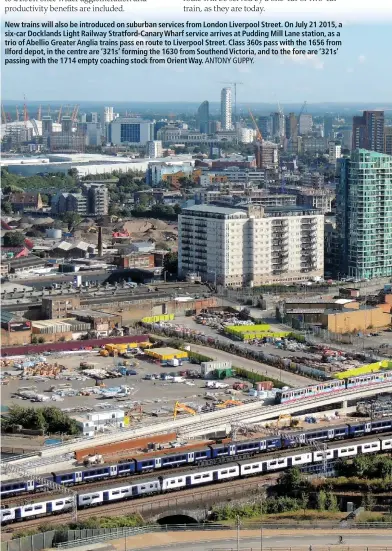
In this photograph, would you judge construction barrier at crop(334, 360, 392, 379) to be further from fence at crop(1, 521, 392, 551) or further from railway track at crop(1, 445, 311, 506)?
fence at crop(1, 521, 392, 551)

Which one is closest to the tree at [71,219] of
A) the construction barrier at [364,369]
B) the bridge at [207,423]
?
the construction barrier at [364,369]

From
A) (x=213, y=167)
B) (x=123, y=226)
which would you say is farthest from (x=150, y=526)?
(x=213, y=167)

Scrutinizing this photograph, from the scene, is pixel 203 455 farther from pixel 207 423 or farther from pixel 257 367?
pixel 257 367

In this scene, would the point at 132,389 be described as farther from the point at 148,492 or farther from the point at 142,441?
the point at 148,492

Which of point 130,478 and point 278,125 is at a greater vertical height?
point 278,125

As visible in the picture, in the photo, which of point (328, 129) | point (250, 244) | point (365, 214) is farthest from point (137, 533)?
point (328, 129)

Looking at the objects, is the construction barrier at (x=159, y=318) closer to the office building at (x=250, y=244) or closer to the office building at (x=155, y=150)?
the office building at (x=250, y=244)
